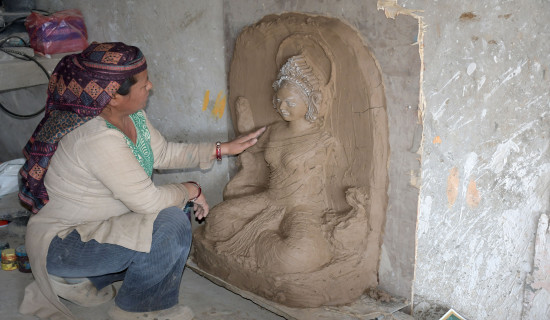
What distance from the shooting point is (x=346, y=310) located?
297 centimetres

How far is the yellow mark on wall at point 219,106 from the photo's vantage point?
3624 millimetres

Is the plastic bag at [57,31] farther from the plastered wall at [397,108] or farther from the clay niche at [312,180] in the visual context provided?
the plastered wall at [397,108]

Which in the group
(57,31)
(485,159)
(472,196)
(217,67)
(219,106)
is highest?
(57,31)

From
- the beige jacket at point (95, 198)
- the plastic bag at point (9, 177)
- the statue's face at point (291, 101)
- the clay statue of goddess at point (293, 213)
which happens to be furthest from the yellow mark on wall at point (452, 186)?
the plastic bag at point (9, 177)

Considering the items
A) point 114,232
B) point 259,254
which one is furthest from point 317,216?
point 114,232

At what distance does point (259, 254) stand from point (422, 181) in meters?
0.90

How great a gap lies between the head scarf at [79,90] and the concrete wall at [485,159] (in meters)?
1.25

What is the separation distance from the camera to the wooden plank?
114 inches

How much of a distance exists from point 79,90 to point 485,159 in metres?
1.93

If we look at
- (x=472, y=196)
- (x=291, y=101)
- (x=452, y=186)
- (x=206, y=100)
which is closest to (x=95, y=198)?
(x=291, y=101)

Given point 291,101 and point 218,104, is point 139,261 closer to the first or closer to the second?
point 291,101

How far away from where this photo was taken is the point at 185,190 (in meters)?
2.85

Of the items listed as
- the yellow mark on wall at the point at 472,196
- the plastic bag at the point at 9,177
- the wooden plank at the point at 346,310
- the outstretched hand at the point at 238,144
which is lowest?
the wooden plank at the point at 346,310

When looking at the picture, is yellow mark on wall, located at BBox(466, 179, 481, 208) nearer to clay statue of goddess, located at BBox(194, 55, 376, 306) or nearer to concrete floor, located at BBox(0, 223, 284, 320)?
clay statue of goddess, located at BBox(194, 55, 376, 306)
